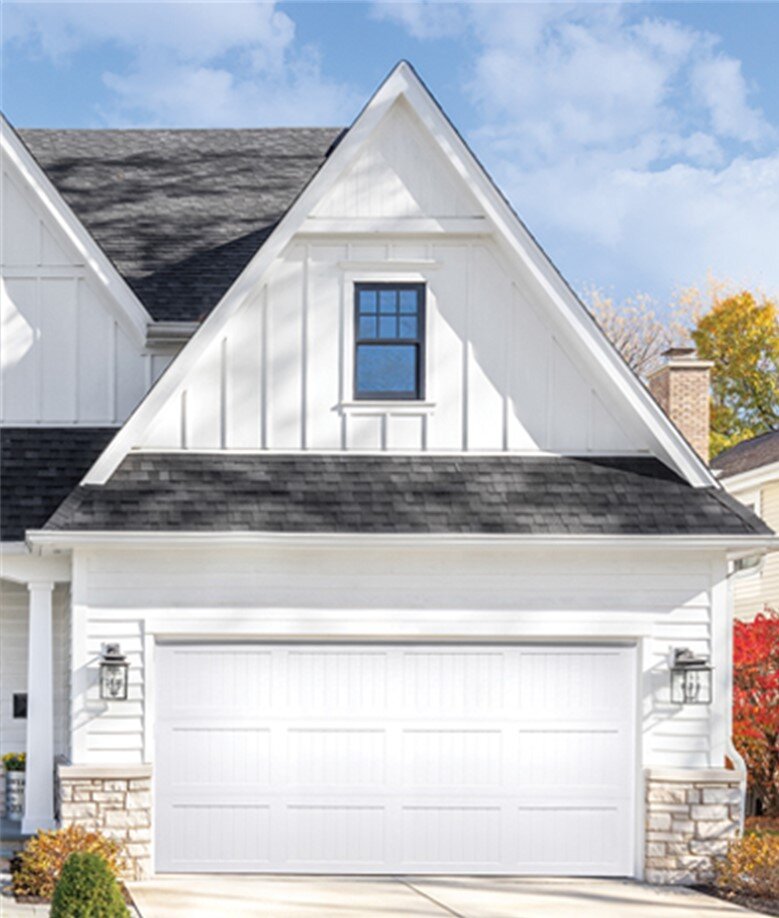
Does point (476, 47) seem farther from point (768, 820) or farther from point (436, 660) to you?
point (768, 820)

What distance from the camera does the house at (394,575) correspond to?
12.7m

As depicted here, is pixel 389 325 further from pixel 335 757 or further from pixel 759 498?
pixel 759 498

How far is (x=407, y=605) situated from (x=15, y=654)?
4.53m

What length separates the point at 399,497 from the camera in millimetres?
13008

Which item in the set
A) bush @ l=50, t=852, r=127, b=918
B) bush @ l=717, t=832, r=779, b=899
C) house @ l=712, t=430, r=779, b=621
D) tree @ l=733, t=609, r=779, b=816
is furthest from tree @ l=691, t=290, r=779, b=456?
bush @ l=50, t=852, r=127, b=918

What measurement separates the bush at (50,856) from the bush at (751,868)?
536 cm

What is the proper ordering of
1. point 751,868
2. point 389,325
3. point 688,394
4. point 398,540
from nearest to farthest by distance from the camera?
point 751,868
point 398,540
point 389,325
point 688,394

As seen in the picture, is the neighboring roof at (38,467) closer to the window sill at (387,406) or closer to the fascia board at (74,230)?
the fascia board at (74,230)

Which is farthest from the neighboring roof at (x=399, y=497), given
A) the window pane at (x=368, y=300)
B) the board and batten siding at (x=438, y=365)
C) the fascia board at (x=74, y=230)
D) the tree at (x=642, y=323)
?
the tree at (x=642, y=323)

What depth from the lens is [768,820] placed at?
54.7ft

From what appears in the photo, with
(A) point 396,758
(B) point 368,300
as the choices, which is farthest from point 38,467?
(A) point 396,758

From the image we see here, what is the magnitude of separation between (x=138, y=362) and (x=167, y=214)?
140 inches

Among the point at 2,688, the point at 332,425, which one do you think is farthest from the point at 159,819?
the point at 332,425

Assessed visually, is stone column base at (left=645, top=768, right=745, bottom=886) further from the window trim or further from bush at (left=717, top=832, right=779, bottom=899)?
the window trim
